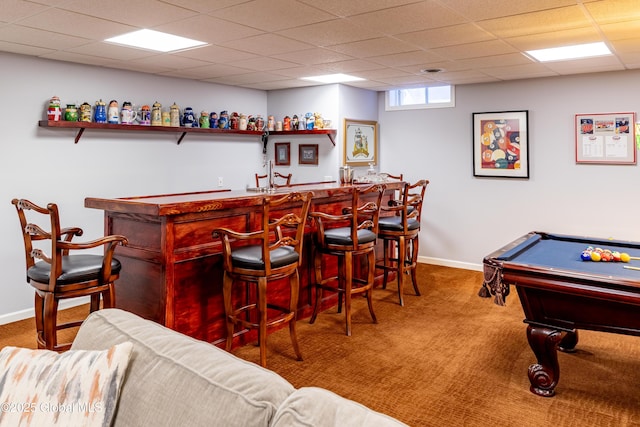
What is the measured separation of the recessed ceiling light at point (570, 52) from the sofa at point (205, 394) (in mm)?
4029

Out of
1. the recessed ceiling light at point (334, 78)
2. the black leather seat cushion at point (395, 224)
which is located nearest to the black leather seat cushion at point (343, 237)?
the black leather seat cushion at point (395, 224)

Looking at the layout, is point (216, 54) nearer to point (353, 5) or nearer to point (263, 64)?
point (263, 64)

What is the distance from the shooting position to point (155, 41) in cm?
389

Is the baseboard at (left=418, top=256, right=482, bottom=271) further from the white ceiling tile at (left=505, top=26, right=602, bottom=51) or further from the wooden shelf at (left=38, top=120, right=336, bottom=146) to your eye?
the white ceiling tile at (left=505, top=26, right=602, bottom=51)

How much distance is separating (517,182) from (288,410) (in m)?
5.40

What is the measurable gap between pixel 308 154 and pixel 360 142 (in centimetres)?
73

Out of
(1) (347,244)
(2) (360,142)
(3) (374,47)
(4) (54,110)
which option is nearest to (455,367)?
(1) (347,244)

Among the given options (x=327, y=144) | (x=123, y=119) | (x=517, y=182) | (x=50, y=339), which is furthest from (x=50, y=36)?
(x=517, y=182)

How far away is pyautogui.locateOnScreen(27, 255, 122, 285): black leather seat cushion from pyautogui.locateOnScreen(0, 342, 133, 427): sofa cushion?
1.48m

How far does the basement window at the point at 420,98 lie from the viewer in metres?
6.22

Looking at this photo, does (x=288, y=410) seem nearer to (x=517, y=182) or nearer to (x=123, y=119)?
(x=123, y=119)

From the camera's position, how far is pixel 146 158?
5309 millimetres

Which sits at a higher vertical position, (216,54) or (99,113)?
(216,54)

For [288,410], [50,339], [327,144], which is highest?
[327,144]
